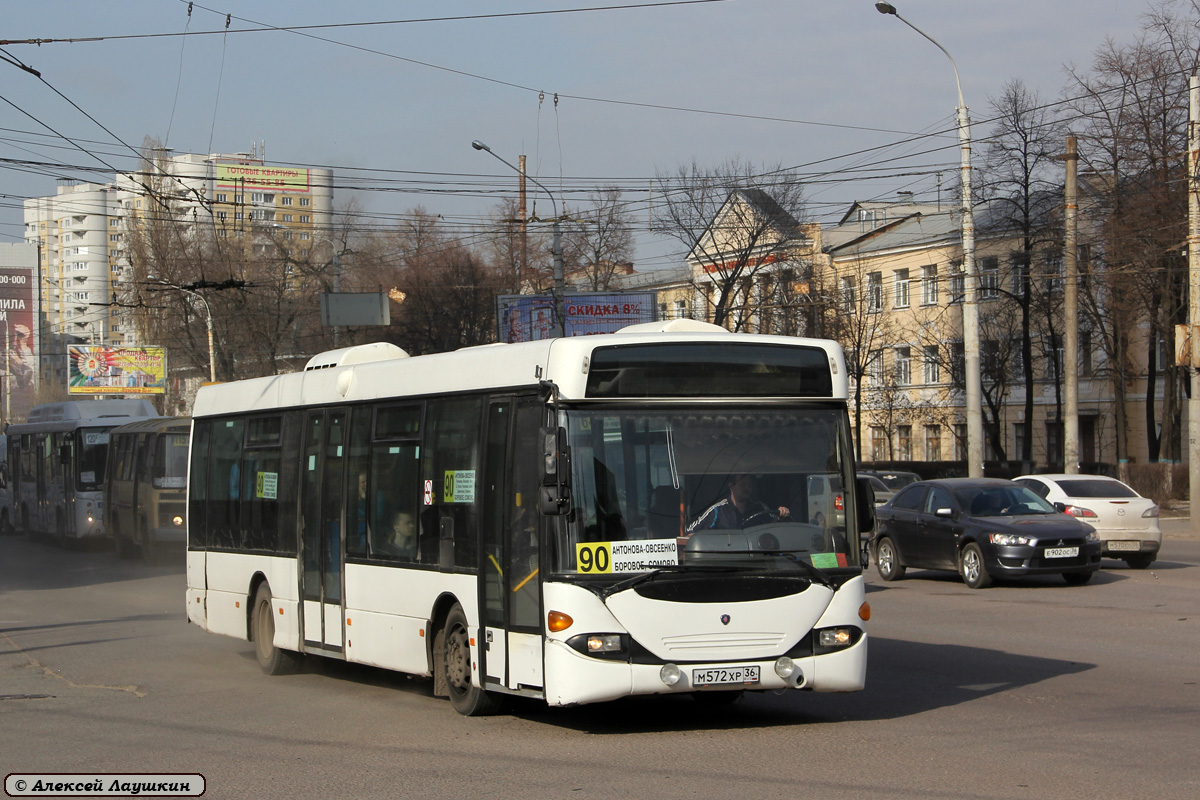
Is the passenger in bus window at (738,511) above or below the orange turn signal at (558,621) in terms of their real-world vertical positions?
above

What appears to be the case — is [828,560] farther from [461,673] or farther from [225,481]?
[225,481]

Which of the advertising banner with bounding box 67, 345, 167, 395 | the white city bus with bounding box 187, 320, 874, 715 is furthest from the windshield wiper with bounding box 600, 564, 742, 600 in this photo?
the advertising banner with bounding box 67, 345, 167, 395

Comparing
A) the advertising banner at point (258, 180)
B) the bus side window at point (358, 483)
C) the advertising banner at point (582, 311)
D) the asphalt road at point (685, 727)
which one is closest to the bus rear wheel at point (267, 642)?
the asphalt road at point (685, 727)

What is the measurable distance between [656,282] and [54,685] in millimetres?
62685

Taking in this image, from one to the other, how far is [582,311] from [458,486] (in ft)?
129

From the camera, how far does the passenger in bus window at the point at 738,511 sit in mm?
8273

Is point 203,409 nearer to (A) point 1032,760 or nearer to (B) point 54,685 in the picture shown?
(B) point 54,685

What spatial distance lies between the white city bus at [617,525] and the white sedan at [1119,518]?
12.7m

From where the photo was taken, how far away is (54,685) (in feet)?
38.6

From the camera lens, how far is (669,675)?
26.5ft

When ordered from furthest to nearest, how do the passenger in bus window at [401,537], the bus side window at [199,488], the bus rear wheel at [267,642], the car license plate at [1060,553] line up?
the car license plate at [1060,553] → the bus side window at [199,488] → the bus rear wheel at [267,642] → the passenger in bus window at [401,537]

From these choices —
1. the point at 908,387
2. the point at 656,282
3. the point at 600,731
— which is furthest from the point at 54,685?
the point at 656,282

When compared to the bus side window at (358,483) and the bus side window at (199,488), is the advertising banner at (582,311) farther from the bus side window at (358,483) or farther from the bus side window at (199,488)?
the bus side window at (358,483)

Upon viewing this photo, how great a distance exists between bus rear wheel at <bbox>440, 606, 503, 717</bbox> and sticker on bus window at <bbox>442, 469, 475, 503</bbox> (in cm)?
74
